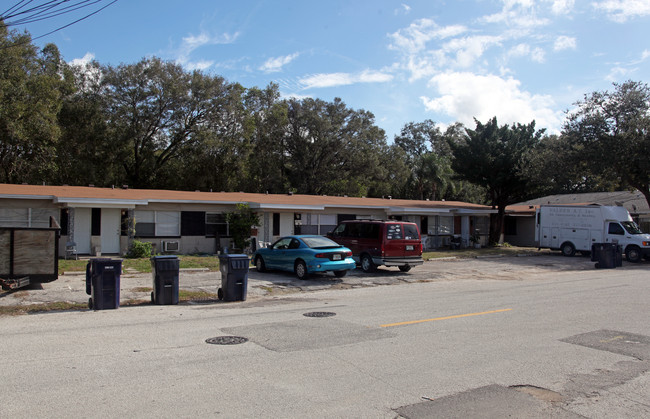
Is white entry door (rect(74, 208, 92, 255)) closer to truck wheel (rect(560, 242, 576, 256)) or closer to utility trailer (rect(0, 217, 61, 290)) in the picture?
utility trailer (rect(0, 217, 61, 290))

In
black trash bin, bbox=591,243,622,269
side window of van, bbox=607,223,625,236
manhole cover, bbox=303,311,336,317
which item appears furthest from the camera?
side window of van, bbox=607,223,625,236

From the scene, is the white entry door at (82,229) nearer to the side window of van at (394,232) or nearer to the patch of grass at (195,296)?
the patch of grass at (195,296)

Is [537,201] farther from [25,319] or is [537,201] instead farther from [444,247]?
[25,319]

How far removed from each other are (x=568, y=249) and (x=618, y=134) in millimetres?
7068

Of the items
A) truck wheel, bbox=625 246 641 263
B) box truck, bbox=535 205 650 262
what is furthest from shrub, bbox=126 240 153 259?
truck wheel, bbox=625 246 641 263

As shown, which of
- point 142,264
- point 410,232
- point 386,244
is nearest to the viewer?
point 386,244

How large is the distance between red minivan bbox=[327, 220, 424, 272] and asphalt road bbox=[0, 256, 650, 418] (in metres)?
5.64

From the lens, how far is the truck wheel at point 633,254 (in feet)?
84.1

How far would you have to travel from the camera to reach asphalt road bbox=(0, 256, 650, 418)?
4855 mm

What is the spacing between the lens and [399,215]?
30.8m

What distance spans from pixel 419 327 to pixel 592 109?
26.5 m

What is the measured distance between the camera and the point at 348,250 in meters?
16.2

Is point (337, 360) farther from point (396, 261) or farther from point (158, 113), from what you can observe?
Answer: point (158, 113)

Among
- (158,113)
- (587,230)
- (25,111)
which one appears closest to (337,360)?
(587,230)
